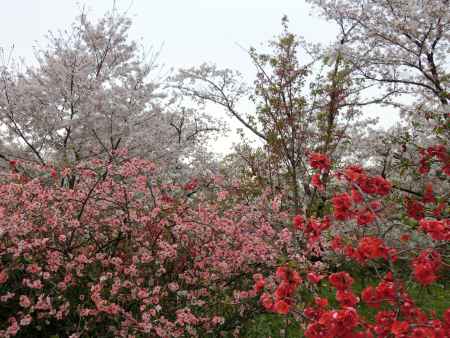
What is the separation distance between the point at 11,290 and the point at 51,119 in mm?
5790

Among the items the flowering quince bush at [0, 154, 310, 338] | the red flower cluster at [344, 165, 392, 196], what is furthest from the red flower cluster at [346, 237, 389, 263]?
the flowering quince bush at [0, 154, 310, 338]

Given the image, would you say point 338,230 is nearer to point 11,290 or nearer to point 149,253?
point 149,253

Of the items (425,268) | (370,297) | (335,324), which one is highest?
(425,268)

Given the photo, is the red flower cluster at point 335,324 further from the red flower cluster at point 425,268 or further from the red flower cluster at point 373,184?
the red flower cluster at point 373,184

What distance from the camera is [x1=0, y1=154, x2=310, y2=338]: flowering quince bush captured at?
3.49 m

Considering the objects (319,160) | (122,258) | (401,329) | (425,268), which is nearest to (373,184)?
(319,160)

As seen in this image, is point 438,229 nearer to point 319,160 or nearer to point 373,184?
point 373,184

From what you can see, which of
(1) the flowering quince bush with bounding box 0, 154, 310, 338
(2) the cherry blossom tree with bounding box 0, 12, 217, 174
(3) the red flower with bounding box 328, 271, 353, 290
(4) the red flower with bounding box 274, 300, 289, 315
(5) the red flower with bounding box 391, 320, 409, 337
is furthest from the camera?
(2) the cherry blossom tree with bounding box 0, 12, 217, 174

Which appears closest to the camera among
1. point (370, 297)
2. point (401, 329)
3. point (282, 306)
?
point (401, 329)

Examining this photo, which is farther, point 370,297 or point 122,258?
point 122,258

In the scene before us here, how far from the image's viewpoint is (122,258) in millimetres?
3982

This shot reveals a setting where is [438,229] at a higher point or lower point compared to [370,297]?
higher

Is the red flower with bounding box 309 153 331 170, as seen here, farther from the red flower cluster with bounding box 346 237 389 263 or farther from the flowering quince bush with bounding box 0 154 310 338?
the flowering quince bush with bounding box 0 154 310 338

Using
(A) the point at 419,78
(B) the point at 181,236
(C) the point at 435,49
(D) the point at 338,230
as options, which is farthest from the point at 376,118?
(B) the point at 181,236
